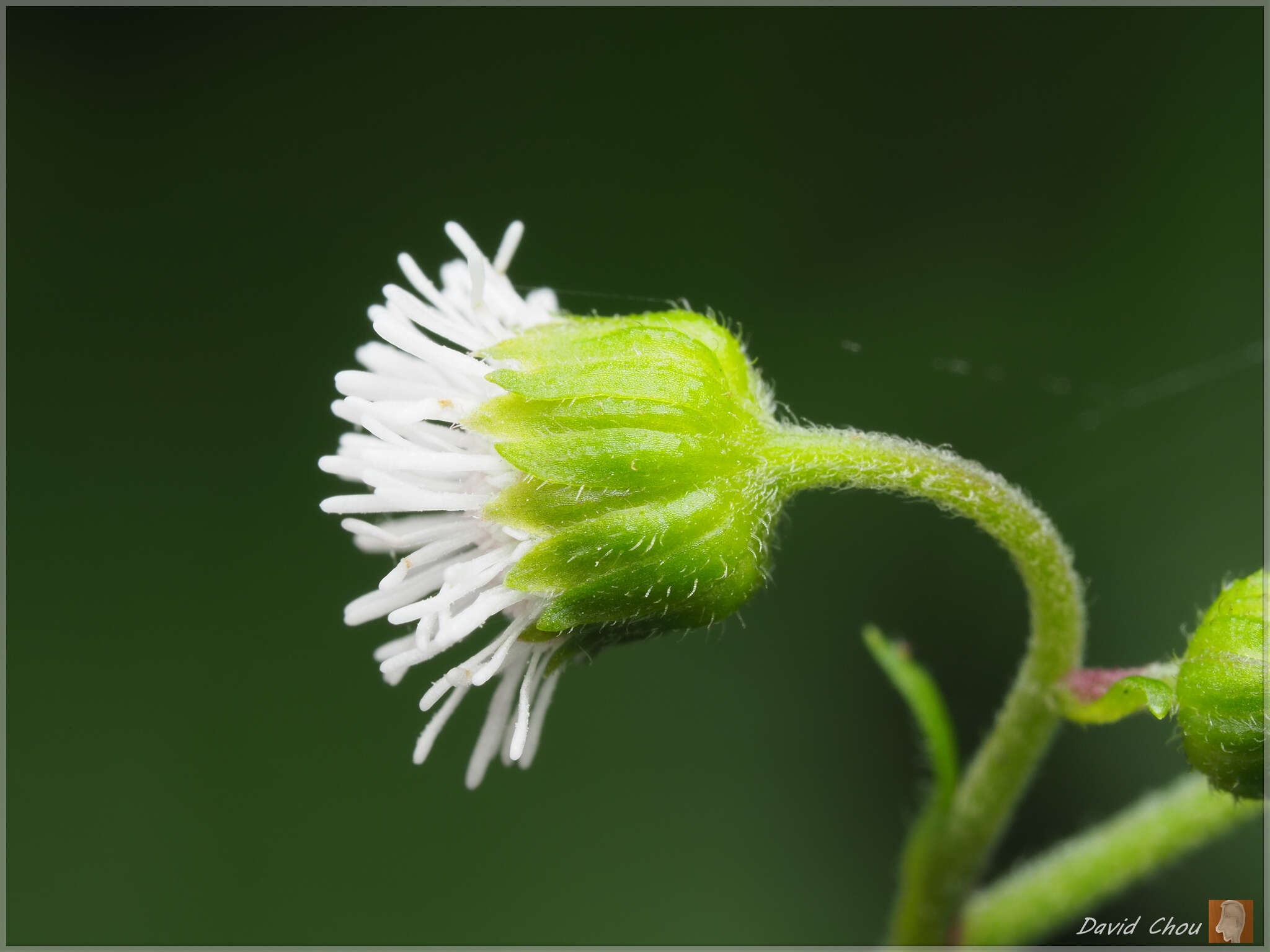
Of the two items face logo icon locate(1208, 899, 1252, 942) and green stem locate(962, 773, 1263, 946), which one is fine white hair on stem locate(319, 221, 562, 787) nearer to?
green stem locate(962, 773, 1263, 946)

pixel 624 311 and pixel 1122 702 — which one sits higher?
pixel 624 311

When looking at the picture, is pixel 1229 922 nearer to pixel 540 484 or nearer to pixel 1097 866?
pixel 1097 866

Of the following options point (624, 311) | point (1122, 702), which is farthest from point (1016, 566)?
point (624, 311)

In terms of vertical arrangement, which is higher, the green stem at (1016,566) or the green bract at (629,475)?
Result: the green bract at (629,475)

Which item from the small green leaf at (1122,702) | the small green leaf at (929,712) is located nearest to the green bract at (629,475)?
the small green leaf at (929,712)

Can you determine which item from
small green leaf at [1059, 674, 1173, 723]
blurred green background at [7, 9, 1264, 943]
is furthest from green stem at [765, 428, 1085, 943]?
blurred green background at [7, 9, 1264, 943]

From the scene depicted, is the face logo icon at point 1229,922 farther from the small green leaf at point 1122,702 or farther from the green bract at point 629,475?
the green bract at point 629,475

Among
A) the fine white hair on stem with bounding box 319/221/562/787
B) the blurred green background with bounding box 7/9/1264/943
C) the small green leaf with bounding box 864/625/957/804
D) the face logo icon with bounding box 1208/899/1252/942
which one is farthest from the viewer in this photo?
the blurred green background with bounding box 7/9/1264/943
